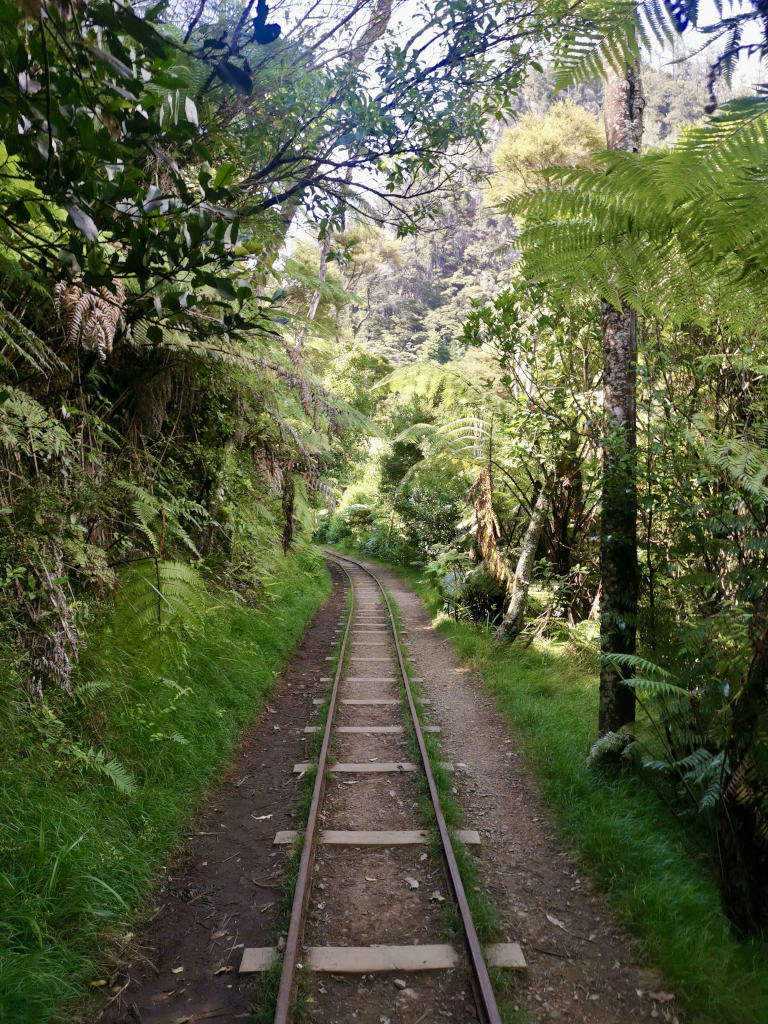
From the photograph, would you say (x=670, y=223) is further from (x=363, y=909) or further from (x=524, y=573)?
(x=524, y=573)

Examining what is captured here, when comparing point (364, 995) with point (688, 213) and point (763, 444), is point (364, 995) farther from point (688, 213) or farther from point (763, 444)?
point (763, 444)

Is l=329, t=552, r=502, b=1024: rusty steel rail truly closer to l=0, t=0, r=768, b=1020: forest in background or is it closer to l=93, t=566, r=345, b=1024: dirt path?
l=93, t=566, r=345, b=1024: dirt path

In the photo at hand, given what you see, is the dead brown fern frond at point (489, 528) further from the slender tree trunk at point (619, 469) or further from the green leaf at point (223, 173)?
the green leaf at point (223, 173)

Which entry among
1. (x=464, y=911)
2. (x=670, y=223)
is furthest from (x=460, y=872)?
(x=670, y=223)

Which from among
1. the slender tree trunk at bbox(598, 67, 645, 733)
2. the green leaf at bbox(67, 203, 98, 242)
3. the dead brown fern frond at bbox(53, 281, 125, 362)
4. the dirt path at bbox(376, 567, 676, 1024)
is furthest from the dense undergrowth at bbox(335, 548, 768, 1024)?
the dead brown fern frond at bbox(53, 281, 125, 362)

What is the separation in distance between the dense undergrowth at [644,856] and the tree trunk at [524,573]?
2.01 m

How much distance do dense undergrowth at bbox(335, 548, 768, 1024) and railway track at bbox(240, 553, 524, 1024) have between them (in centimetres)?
81

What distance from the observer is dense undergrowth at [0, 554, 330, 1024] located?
288 cm

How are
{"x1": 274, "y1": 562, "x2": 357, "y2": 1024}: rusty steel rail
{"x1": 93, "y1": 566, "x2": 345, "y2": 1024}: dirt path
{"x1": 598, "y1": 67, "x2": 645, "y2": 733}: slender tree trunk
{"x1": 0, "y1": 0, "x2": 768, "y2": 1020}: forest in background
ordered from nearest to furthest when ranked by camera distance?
{"x1": 0, "y1": 0, "x2": 768, "y2": 1020}: forest in background < {"x1": 274, "y1": 562, "x2": 357, "y2": 1024}: rusty steel rail < {"x1": 93, "y1": 566, "x2": 345, "y2": 1024}: dirt path < {"x1": 598, "y1": 67, "x2": 645, "y2": 733}: slender tree trunk

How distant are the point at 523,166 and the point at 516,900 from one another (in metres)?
15.1

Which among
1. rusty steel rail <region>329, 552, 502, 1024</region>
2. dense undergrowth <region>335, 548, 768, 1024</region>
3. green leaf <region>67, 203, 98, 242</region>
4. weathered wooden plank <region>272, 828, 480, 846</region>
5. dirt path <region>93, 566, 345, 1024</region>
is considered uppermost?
green leaf <region>67, 203, 98, 242</region>

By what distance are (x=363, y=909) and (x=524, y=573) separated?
19.5 feet

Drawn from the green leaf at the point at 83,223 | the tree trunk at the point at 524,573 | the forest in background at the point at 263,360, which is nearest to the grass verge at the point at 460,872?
the forest in background at the point at 263,360

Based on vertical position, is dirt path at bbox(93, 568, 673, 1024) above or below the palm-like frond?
below
